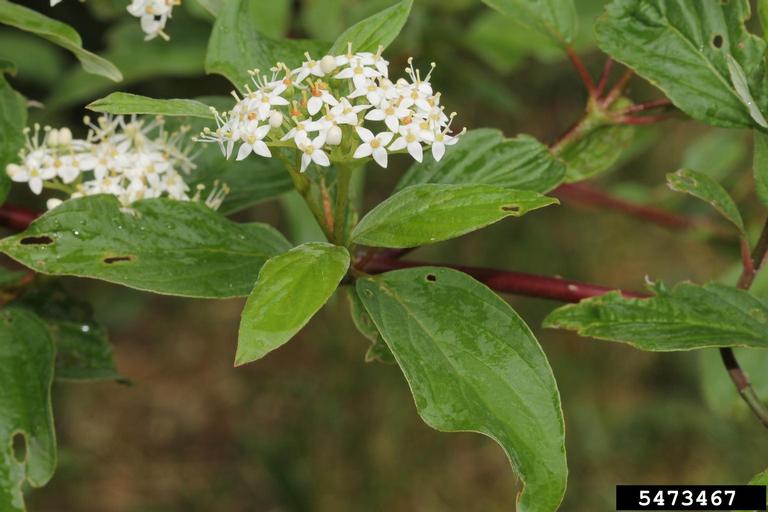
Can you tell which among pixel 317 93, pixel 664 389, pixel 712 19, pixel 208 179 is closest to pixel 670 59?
pixel 712 19

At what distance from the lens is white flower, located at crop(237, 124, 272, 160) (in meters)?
0.90

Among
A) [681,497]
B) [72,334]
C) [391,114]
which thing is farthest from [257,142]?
[681,497]

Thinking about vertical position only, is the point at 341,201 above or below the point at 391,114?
below

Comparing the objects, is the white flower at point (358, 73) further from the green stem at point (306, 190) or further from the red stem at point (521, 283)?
the red stem at point (521, 283)

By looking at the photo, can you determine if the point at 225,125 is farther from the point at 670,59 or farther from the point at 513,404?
the point at 670,59

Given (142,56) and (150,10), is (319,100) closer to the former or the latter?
(150,10)

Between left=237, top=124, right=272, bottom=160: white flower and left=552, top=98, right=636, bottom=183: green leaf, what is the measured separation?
464 mm

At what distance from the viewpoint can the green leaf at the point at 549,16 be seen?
4.03 ft

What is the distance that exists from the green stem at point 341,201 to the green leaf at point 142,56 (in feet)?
2.87

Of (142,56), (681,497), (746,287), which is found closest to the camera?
(746,287)

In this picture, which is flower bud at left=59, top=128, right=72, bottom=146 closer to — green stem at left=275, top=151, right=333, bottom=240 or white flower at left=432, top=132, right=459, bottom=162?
green stem at left=275, top=151, right=333, bottom=240

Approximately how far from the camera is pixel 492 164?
1100 millimetres

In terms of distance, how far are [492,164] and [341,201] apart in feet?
0.78

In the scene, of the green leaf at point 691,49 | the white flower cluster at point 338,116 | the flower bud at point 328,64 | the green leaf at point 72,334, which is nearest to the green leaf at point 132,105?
the white flower cluster at point 338,116
